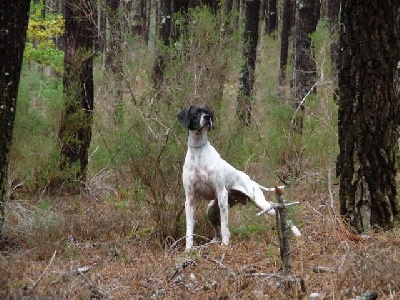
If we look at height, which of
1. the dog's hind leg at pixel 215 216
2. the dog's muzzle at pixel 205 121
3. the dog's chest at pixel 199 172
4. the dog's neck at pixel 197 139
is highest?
the dog's muzzle at pixel 205 121

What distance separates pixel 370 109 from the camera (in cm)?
539

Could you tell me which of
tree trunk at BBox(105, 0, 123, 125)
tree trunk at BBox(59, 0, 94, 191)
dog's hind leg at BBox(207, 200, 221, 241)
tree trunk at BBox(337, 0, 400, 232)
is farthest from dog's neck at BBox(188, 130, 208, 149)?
tree trunk at BBox(59, 0, 94, 191)

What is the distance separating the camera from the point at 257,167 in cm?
826

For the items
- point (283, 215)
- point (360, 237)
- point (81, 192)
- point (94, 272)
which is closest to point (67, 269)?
point (94, 272)

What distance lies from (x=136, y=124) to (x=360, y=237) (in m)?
2.73

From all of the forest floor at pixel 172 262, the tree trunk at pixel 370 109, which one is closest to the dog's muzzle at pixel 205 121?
the forest floor at pixel 172 262

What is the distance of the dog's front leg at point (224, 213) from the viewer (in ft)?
19.8

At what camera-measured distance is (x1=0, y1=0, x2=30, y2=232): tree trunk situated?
507 centimetres

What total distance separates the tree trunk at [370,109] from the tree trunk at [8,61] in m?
2.74

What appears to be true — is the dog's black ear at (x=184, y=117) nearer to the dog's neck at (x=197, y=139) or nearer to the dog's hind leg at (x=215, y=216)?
the dog's neck at (x=197, y=139)

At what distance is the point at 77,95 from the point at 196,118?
10.5ft

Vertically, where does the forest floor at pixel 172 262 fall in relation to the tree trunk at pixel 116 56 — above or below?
below

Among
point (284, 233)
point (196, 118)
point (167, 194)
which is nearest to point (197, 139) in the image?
point (196, 118)

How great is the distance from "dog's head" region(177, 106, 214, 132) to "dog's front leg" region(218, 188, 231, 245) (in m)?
0.66
